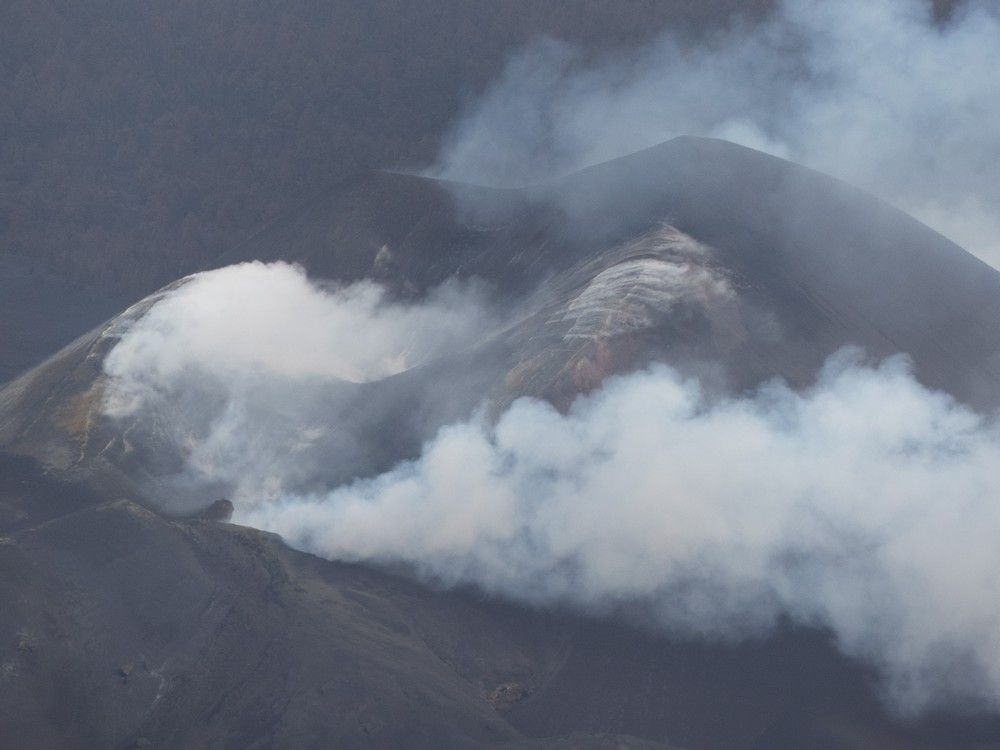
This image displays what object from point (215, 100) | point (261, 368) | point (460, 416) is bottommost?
point (460, 416)

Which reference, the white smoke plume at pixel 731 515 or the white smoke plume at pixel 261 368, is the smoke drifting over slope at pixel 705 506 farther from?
the white smoke plume at pixel 261 368

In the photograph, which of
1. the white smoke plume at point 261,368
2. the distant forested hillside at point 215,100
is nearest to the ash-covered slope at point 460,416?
the white smoke plume at point 261,368

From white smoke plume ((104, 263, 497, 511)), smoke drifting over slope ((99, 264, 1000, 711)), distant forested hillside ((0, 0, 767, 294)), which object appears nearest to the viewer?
smoke drifting over slope ((99, 264, 1000, 711))

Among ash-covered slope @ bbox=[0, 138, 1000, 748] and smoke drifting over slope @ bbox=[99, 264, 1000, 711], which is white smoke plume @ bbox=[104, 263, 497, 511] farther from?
ash-covered slope @ bbox=[0, 138, 1000, 748]

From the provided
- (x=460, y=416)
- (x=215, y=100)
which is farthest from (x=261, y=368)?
(x=215, y=100)

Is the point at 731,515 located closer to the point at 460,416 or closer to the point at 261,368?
the point at 460,416

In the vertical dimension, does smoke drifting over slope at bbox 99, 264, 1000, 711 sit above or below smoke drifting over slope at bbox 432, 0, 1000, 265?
below

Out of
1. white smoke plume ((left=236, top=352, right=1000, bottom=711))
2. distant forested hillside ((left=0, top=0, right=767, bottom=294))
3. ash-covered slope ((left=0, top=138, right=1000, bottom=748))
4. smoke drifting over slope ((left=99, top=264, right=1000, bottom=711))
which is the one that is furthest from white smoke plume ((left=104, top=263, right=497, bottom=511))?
distant forested hillside ((left=0, top=0, right=767, bottom=294))
